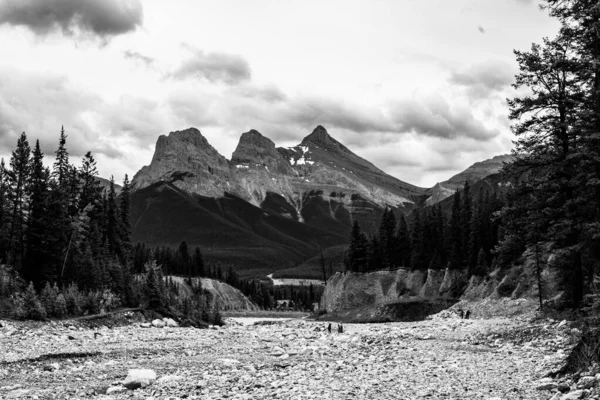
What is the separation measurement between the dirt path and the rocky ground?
3cm

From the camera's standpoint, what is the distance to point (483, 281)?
78.0m

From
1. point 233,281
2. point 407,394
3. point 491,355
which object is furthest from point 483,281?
point 233,281

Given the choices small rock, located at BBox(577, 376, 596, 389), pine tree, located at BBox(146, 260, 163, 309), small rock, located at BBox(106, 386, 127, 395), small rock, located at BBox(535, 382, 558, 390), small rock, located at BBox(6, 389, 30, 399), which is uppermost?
pine tree, located at BBox(146, 260, 163, 309)

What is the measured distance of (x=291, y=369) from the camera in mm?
18719

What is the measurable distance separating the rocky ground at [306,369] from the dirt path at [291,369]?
0.03 m

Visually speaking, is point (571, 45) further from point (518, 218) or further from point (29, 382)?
point (29, 382)

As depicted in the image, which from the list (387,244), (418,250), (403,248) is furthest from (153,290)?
(387,244)

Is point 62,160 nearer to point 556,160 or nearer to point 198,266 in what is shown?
point 556,160

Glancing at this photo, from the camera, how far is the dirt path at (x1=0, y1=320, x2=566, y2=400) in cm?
1402

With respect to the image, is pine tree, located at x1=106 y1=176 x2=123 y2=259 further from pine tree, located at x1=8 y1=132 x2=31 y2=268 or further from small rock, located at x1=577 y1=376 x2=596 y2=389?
small rock, located at x1=577 y1=376 x2=596 y2=389

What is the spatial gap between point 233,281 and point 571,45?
555 ft

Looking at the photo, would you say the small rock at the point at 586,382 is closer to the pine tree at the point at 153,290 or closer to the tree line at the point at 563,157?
the tree line at the point at 563,157

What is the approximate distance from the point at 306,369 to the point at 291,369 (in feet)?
2.04

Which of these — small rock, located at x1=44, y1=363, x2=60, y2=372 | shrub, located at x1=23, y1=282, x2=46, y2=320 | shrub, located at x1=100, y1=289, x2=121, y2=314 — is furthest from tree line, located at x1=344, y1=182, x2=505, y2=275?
small rock, located at x1=44, y1=363, x2=60, y2=372
